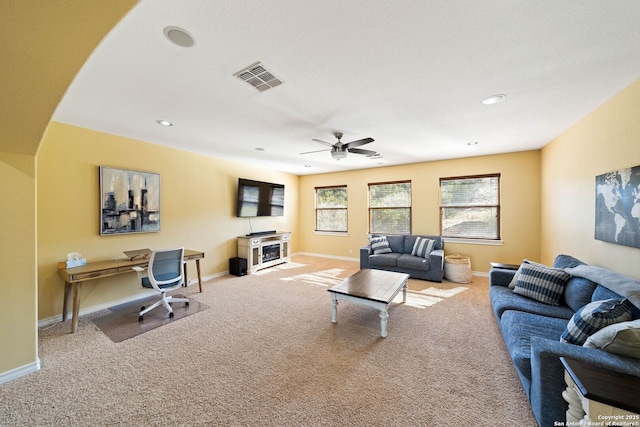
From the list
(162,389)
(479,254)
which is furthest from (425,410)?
(479,254)

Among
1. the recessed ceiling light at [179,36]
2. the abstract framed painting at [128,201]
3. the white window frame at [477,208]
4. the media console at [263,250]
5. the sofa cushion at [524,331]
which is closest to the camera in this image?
the recessed ceiling light at [179,36]

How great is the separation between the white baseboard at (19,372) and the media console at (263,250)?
3336mm

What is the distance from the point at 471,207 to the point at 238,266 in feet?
17.8

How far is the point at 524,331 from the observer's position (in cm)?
189

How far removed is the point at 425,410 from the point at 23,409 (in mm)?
2951

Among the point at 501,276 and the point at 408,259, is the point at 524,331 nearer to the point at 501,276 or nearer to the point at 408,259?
the point at 501,276

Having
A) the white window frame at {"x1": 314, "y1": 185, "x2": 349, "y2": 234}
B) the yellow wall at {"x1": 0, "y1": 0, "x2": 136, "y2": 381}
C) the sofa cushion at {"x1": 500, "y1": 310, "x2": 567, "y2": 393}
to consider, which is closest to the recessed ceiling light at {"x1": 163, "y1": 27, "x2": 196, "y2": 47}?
the yellow wall at {"x1": 0, "y1": 0, "x2": 136, "y2": 381}

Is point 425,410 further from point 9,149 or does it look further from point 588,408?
point 9,149

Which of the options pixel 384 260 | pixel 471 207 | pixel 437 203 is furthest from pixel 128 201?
pixel 471 207

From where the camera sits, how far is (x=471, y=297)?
3.80 metres

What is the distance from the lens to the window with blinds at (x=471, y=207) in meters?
4.97

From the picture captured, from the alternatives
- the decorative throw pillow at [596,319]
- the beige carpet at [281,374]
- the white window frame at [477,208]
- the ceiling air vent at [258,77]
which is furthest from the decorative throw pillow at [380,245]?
the ceiling air vent at [258,77]

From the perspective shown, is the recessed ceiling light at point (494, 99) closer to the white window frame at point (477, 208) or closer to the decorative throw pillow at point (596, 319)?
the decorative throw pillow at point (596, 319)

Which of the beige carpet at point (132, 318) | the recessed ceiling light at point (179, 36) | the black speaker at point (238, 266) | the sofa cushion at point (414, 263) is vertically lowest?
the beige carpet at point (132, 318)
